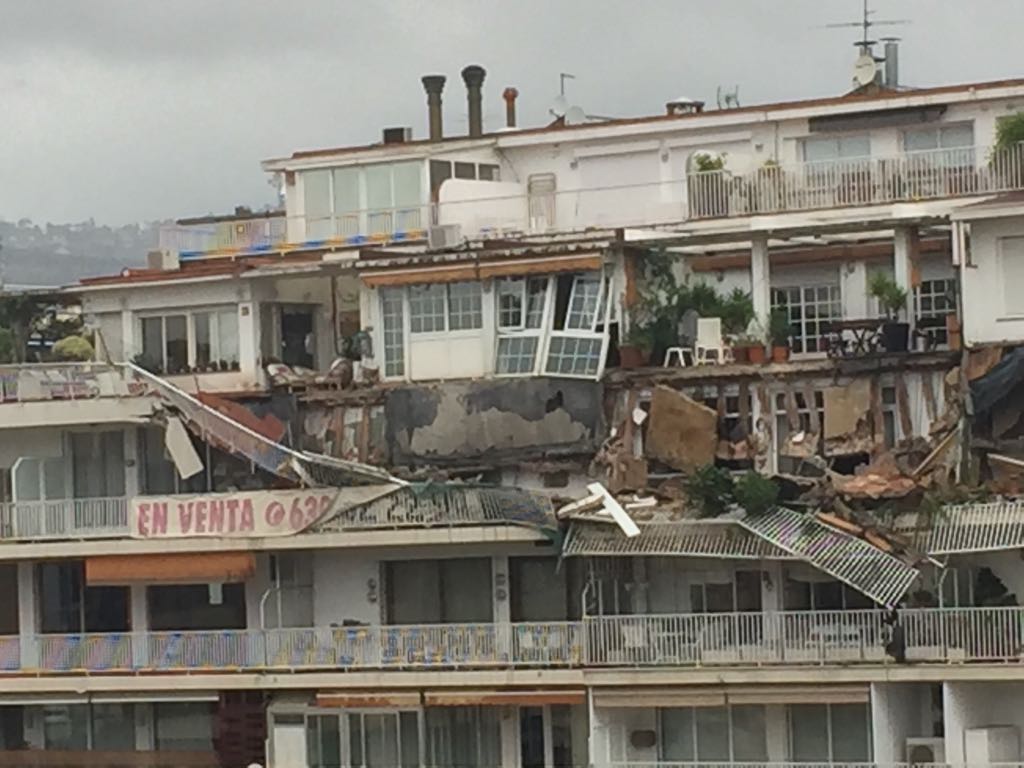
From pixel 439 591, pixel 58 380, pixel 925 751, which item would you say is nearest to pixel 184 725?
pixel 439 591

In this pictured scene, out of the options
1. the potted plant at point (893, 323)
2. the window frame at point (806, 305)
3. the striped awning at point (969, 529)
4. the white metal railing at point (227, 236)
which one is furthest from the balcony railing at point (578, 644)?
the white metal railing at point (227, 236)

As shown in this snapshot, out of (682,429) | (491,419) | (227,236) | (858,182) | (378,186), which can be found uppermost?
(378,186)

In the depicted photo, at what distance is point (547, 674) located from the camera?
55312 millimetres

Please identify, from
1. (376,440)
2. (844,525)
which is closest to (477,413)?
(376,440)

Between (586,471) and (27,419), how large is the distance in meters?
11.2

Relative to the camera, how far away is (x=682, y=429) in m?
56.0

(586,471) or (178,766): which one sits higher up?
(586,471)

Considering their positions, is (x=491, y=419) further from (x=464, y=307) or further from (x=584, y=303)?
(x=584, y=303)

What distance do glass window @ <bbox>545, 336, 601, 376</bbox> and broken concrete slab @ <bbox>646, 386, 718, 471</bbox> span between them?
146cm

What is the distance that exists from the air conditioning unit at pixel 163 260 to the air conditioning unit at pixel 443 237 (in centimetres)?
567

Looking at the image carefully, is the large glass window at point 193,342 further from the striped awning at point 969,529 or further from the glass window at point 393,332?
the striped awning at point 969,529

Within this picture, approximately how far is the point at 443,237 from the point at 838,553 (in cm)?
1225

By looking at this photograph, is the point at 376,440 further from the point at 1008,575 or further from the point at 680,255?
the point at 1008,575

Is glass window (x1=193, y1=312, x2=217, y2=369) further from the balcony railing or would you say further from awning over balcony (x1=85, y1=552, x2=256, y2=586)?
→ the balcony railing
